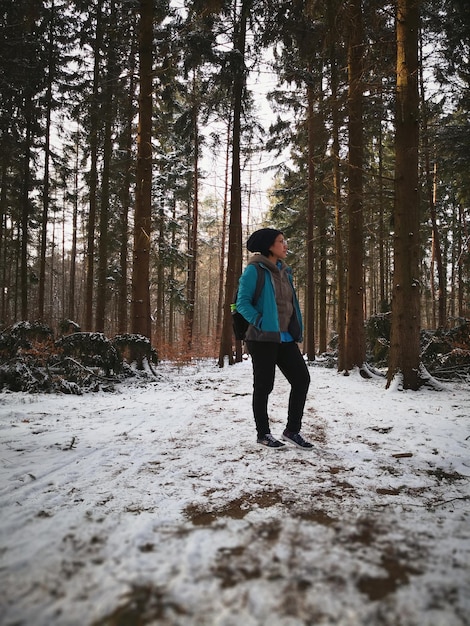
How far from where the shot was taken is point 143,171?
8672mm

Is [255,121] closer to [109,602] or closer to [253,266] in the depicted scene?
[253,266]

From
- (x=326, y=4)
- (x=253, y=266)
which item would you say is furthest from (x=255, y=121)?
(x=253, y=266)

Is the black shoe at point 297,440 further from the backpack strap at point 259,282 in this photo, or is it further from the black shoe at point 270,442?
the backpack strap at point 259,282

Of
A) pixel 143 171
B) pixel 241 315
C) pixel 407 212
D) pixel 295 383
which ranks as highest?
pixel 143 171

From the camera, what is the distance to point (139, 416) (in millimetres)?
4496

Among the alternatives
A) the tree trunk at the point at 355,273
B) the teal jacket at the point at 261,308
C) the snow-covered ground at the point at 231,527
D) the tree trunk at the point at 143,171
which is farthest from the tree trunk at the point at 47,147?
the teal jacket at the point at 261,308

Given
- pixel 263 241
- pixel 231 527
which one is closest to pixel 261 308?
pixel 263 241

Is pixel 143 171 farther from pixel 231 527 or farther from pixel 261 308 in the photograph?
pixel 231 527

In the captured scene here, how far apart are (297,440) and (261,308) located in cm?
130

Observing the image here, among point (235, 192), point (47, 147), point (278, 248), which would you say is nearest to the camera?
point (278, 248)

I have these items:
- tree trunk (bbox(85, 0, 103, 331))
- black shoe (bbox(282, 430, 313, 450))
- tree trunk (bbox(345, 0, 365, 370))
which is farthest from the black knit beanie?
tree trunk (bbox(85, 0, 103, 331))

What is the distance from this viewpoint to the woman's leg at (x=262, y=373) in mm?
3133

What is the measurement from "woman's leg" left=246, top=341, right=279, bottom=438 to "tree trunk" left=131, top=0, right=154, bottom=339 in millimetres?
6073

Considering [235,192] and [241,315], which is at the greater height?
[235,192]
